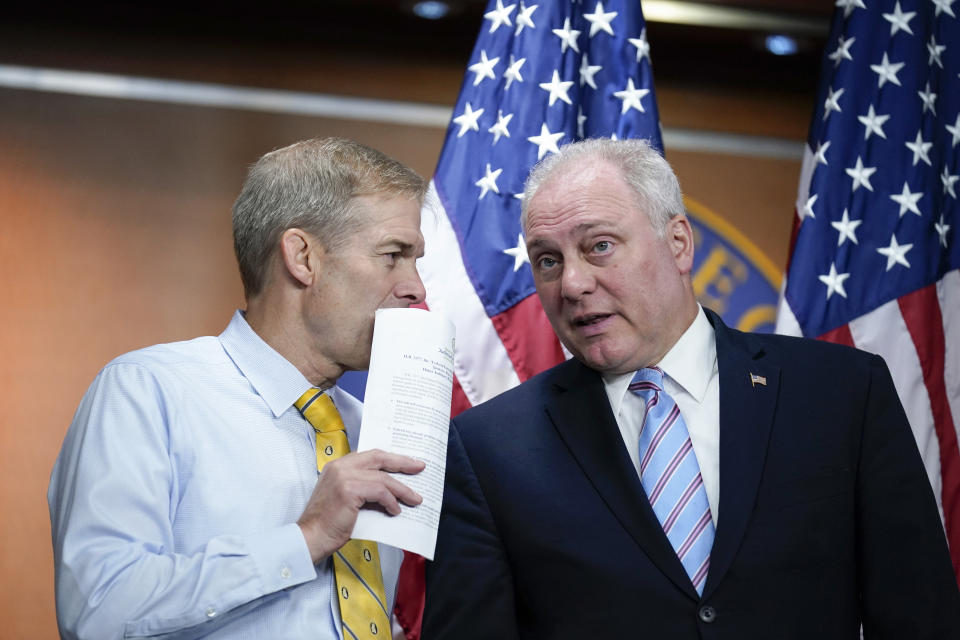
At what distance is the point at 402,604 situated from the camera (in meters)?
2.66

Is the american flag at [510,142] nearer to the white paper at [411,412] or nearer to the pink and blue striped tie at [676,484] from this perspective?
the pink and blue striped tie at [676,484]

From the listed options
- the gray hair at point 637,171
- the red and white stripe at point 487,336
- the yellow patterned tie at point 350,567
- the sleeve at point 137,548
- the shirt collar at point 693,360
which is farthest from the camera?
the red and white stripe at point 487,336

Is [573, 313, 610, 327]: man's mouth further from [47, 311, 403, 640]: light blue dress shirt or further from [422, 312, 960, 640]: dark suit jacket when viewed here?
[47, 311, 403, 640]: light blue dress shirt

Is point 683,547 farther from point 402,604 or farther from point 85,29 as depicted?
point 85,29

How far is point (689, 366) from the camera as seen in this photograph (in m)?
2.09

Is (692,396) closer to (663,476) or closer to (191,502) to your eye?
(663,476)

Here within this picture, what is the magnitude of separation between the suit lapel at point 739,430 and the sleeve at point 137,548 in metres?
0.73

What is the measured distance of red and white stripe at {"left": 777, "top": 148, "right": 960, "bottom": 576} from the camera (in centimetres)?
Answer: 283

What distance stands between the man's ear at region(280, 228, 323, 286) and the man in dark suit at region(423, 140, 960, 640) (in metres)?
0.46

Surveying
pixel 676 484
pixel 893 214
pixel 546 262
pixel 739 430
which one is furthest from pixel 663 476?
pixel 893 214

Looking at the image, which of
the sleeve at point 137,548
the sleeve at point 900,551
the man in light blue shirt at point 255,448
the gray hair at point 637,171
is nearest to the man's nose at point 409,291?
the man in light blue shirt at point 255,448

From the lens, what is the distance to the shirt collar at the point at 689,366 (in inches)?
81.7

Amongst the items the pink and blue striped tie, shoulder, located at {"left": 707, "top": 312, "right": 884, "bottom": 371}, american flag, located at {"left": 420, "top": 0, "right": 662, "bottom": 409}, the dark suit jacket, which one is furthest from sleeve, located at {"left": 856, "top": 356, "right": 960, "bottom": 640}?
american flag, located at {"left": 420, "top": 0, "right": 662, "bottom": 409}

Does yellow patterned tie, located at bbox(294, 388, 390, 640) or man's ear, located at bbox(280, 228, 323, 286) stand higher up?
man's ear, located at bbox(280, 228, 323, 286)
